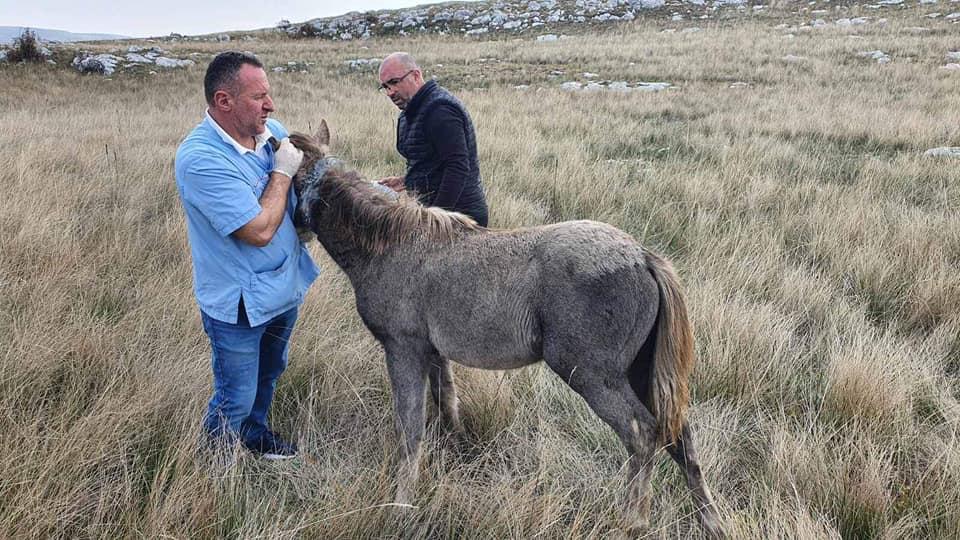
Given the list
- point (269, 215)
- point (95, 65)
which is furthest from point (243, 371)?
point (95, 65)

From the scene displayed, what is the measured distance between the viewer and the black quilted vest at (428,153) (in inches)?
164

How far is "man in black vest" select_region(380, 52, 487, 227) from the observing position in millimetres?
4094

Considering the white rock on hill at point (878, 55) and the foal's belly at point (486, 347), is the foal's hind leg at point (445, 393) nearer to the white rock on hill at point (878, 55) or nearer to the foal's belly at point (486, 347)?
the foal's belly at point (486, 347)

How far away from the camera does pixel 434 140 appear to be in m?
4.12

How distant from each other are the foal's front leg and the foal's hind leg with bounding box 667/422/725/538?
1343 millimetres

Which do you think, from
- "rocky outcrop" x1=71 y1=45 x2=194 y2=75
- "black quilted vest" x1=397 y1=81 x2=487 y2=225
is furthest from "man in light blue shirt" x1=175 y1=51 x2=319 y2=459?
"rocky outcrop" x1=71 y1=45 x2=194 y2=75

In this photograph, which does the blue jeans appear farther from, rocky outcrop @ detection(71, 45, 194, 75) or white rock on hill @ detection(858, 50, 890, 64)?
white rock on hill @ detection(858, 50, 890, 64)

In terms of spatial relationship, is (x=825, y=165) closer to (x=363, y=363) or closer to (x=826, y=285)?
(x=826, y=285)

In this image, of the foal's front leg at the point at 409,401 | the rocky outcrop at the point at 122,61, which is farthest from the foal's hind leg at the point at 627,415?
the rocky outcrop at the point at 122,61

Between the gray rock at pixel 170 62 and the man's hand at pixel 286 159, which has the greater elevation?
the gray rock at pixel 170 62

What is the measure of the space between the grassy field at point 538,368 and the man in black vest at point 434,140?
134 cm

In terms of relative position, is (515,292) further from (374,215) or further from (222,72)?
(222,72)

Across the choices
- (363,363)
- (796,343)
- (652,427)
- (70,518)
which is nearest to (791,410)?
(796,343)

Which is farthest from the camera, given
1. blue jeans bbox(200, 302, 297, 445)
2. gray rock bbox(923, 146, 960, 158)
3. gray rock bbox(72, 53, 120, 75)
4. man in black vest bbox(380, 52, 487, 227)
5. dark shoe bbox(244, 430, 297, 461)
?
gray rock bbox(72, 53, 120, 75)
